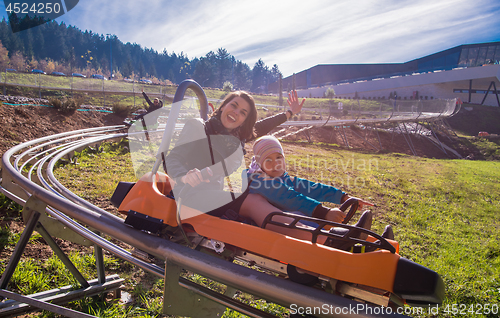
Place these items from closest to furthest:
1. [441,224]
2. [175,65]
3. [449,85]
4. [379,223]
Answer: [379,223] < [441,224] < [449,85] < [175,65]

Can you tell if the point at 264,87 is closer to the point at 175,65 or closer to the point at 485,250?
the point at 175,65

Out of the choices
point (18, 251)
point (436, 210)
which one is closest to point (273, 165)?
point (18, 251)

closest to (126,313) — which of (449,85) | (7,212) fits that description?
(7,212)

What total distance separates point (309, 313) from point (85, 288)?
6.48 ft

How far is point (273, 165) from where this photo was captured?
2162 millimetres

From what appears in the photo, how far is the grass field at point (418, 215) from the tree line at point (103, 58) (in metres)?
63.9

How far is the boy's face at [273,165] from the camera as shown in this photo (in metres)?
2.16

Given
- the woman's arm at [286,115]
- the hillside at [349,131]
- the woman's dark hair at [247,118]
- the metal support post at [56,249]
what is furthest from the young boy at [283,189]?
the hillside at [349,131]

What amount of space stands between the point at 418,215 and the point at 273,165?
426 centimetres

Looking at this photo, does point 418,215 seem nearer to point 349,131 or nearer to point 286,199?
point 286,199

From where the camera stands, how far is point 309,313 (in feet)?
4.12

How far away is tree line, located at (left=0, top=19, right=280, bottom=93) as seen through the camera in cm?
6794

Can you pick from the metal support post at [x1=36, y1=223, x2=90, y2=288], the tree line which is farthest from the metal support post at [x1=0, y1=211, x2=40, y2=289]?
the tree line

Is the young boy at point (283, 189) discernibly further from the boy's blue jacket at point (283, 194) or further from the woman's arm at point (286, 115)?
the woman's arm at point (286, 115)
